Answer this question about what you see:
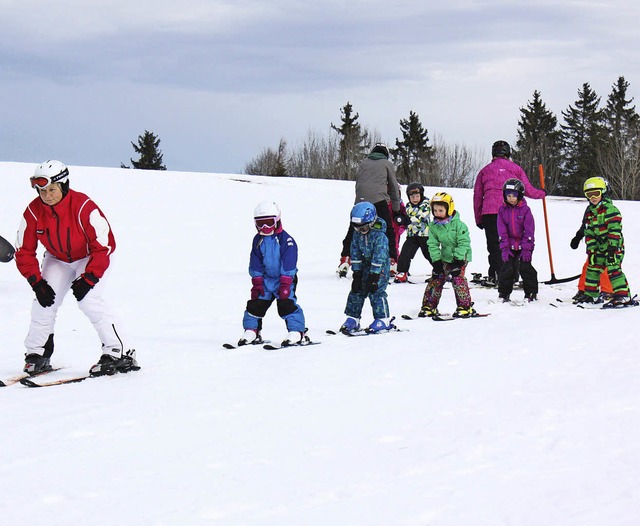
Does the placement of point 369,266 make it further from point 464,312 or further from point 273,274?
point 464,312

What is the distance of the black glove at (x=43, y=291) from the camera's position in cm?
637

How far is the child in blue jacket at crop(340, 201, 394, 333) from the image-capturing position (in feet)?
26.7

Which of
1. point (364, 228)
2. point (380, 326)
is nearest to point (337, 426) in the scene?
point (380, 326)

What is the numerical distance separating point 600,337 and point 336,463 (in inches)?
169

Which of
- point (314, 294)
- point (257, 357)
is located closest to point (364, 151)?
point (314, 294)

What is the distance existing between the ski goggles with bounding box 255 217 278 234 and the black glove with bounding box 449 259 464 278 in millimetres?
2874

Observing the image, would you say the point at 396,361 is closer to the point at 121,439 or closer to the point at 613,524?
the point at 121,439

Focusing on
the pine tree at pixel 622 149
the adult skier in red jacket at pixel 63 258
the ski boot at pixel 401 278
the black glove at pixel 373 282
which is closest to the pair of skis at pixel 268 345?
the black glove at pixel 373 282

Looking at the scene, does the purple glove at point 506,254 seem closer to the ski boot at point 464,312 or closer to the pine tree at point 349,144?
the ski boot at point 464,312

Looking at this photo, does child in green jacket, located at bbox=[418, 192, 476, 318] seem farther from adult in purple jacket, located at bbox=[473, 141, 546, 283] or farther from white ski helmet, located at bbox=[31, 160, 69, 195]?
white ski helmet, located at bbox=[31, 160, 69, 195]

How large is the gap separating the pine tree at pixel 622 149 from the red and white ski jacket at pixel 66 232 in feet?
186

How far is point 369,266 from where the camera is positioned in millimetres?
8281

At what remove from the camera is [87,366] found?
7.17m

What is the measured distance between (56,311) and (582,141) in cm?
Answer: 6591
